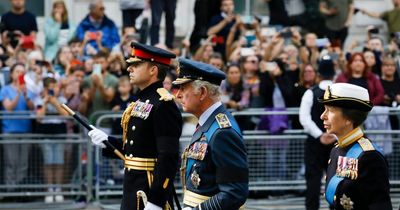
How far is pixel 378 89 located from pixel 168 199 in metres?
6.18

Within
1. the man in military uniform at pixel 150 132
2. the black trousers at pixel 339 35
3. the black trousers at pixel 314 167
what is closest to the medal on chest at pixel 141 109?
the man in military uniform at pixel 150 132

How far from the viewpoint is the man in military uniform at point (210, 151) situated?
21.4 ft

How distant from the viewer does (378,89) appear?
13.7 metres

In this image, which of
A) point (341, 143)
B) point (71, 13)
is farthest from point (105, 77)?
point (341, 143)

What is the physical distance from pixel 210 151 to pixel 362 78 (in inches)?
287

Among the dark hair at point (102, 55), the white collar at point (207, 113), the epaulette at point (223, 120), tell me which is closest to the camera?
the epaulette at point (223, 120)

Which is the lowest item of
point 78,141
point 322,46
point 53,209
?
point 53,209

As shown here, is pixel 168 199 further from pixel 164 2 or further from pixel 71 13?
pixel 71 13

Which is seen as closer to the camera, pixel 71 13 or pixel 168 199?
pixel 168 199

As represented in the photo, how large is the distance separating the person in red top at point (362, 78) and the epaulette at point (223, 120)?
6988 millimetres

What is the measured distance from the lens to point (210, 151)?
6.70 metres

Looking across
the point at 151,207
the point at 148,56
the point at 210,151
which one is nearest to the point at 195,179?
the point at 210,151

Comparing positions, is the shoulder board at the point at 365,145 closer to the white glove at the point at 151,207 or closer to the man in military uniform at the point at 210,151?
the man in military uniform at the point at 210,151

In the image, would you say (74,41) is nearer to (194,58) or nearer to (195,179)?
(194,58)
